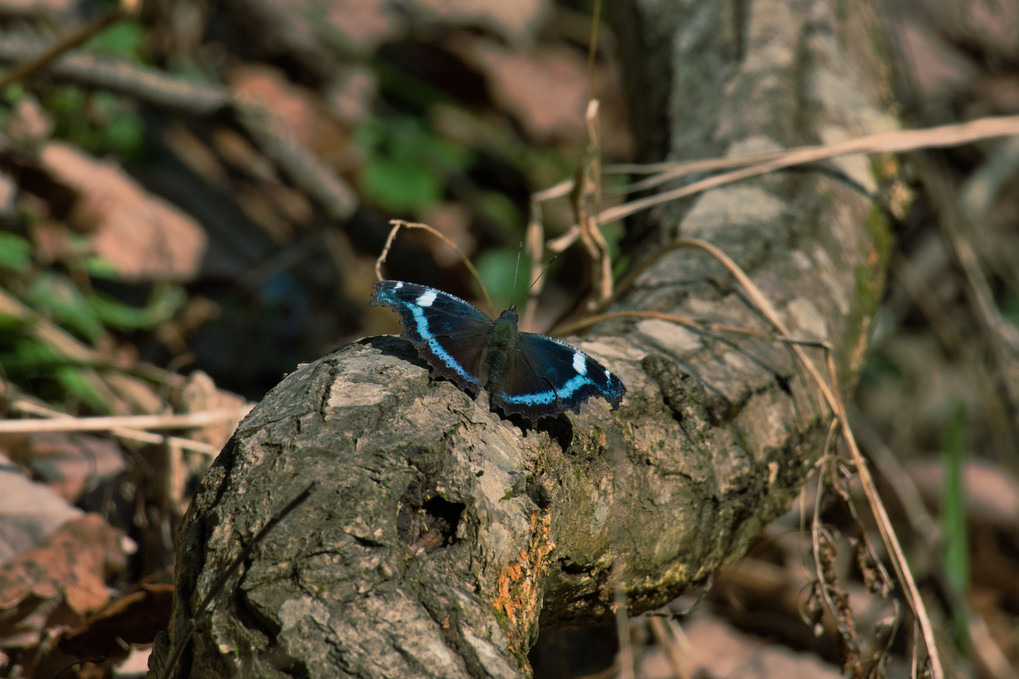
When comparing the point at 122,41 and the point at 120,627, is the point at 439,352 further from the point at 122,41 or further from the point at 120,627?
the point at 122,41

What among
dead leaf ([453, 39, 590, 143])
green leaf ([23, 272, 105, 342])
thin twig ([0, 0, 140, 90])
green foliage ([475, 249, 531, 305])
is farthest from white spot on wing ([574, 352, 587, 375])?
dead leaf ([453, 39, 590, 143])

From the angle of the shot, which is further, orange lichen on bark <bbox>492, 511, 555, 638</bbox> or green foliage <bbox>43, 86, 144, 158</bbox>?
green foliage <bbox>43, 86, 144, 158</bbox>

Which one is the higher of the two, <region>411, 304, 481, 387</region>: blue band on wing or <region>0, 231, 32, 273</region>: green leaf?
<region>0, 231, 32, 273</region>: green leaf

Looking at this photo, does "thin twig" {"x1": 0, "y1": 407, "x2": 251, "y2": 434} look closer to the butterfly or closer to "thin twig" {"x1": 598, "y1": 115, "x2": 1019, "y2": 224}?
the butterfly

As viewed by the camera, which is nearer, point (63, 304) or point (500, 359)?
point (500, 359)

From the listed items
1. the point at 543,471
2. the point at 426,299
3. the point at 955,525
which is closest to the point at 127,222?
the point at 426,299

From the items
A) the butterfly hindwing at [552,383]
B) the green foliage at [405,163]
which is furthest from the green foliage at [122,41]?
Answer: the butterfly hindwing at [552,383]
